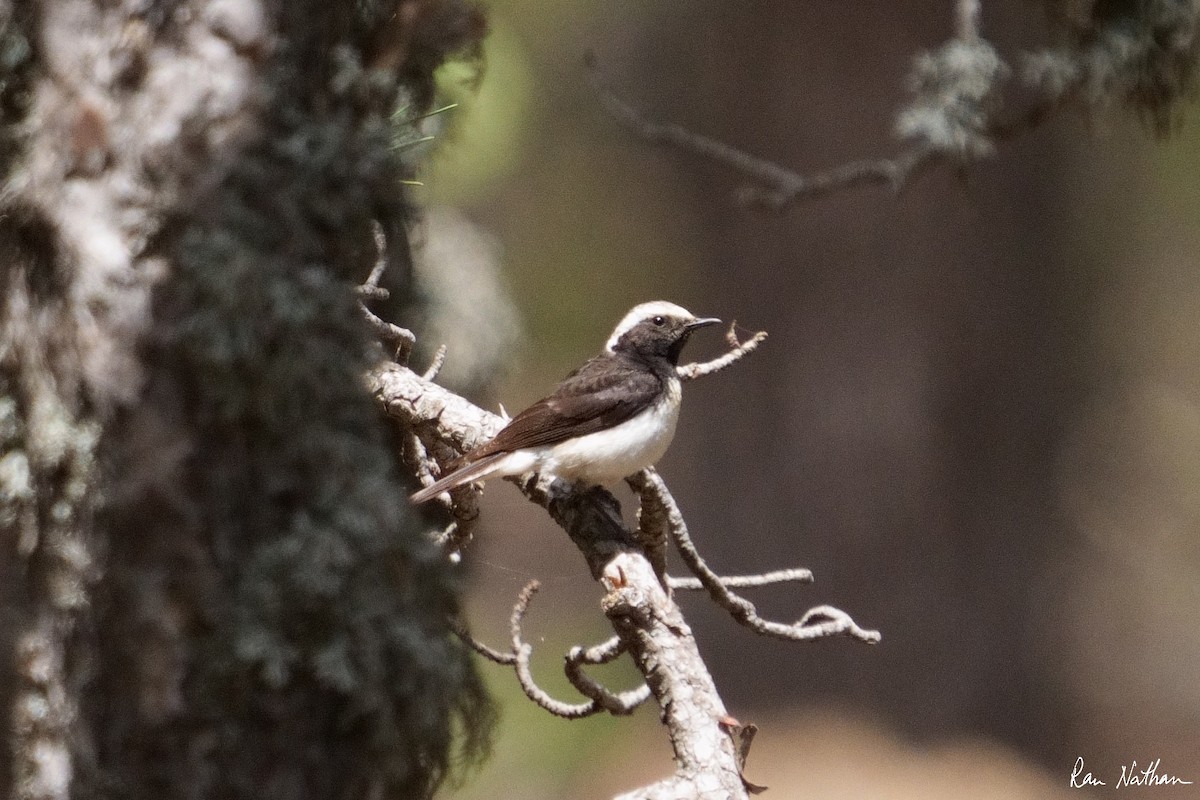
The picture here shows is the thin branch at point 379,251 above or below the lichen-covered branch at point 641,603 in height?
above

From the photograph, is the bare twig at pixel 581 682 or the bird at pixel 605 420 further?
the bird at pixel 605 420

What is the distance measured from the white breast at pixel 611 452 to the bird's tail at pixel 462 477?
25 cm

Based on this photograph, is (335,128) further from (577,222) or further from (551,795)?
(577,222)

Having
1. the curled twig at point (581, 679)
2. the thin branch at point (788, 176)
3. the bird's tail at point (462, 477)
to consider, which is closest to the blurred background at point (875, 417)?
the thin branch at point (788, 176)

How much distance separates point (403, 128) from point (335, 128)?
408 millimetres

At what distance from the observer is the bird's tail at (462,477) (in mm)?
2936

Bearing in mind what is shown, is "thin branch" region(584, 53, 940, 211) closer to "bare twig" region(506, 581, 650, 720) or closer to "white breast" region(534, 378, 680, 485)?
"white breast" region(534, 378, 680, 485)

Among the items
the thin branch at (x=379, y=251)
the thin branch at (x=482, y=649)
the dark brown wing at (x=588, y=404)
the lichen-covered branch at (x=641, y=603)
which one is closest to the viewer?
the lichen-covered branch at (x=641, y=603)

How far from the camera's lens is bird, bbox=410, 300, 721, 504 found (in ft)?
9.92

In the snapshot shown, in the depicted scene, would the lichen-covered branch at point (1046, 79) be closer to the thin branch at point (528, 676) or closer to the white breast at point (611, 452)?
the white breast at point (611, 452)

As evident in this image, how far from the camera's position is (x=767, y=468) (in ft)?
26.1

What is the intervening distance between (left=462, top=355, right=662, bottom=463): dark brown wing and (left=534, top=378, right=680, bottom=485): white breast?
6cm

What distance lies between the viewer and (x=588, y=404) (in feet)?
11.4

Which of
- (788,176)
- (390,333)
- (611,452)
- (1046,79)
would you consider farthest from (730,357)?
(1046,79)
